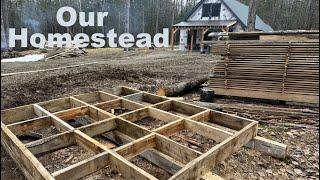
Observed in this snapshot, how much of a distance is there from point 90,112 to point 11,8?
30.3 m

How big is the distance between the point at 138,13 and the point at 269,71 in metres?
34.7

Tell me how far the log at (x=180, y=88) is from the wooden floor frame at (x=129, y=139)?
1.52 meters

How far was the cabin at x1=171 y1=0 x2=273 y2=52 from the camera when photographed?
21.6 m

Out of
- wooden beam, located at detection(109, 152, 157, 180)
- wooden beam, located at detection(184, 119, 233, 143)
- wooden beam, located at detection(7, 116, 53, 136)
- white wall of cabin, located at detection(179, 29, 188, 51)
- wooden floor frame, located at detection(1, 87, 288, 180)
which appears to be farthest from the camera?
white wall of cabin, located at detection(179, 29, 188, 51)

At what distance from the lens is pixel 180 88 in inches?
287

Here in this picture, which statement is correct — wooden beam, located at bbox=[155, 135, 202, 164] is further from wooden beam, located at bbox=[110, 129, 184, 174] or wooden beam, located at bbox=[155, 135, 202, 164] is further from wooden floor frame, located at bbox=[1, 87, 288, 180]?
wooden beam, located at bbox=[110, 129, 184, 174]

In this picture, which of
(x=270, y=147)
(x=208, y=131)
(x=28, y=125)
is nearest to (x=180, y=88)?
(x=208, y=131)

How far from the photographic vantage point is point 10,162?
3566 mm

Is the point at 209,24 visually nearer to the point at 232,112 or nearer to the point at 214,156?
the point at 232,112

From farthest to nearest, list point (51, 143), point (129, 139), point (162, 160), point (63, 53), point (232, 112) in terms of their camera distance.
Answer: point (63, 53) → point (232, 112) → point (129, 139) → point (162, 160) → point (51, 143)

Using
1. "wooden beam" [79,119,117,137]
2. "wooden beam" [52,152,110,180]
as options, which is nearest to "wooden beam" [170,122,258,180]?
"wooden beam" [52,152,110,180]

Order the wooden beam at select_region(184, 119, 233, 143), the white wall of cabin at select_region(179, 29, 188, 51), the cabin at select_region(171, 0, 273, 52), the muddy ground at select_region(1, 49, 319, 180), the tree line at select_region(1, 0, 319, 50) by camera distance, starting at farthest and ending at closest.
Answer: the tree line at select_region(1, 0, 319, 50) < the white wall of cabin at select_region(179, 29, 188, 51) < the cabin at select_region(171, 0, 273, 52) < the wooden beam at select_region(184, 119, 233, 143) < the muddy ground at select_region(1, 49, 319, 180)

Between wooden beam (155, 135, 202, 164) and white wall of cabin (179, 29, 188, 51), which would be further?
white wall of cabin (179, 29, 188, 51)

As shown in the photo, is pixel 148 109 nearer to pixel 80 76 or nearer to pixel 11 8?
pixel 80 76
